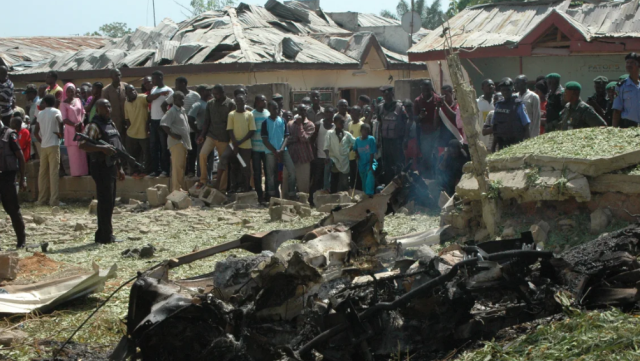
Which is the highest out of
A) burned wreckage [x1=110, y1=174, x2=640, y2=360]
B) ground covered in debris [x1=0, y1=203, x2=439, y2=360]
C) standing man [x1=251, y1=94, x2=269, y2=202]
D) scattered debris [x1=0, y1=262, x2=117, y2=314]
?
standing man [x1=251, y1=94, x2=269, y2=202]

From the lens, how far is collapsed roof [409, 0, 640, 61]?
1483 centimetres

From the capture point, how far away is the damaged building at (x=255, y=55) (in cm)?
1934

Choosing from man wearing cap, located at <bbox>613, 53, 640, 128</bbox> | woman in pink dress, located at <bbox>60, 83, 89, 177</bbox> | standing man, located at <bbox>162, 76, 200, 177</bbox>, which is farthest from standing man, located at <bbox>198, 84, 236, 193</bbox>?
man wearing cap, located at <bbox>613, 53, 640, 128</bbox>

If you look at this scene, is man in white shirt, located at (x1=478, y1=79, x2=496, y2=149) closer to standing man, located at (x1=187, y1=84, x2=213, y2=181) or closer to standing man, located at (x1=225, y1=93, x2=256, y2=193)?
standing man, located at (x1=225, y1=93, x2=256, y2=193)

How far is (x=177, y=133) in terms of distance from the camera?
1393 centimetres

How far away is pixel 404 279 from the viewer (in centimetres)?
508

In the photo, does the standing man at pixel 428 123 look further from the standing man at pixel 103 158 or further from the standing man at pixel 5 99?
the standing man at pixel 5 99

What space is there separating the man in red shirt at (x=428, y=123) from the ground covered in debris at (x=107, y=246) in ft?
5.01

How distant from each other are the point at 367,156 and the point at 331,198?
→ 1036 millimetres

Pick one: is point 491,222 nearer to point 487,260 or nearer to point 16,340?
point 487,260

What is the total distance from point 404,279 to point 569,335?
1.18 meters

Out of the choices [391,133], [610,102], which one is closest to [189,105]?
[391,133]

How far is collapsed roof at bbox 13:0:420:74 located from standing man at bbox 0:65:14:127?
16.6ft

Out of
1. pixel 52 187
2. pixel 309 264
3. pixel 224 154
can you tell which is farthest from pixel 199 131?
pixel 309 264
